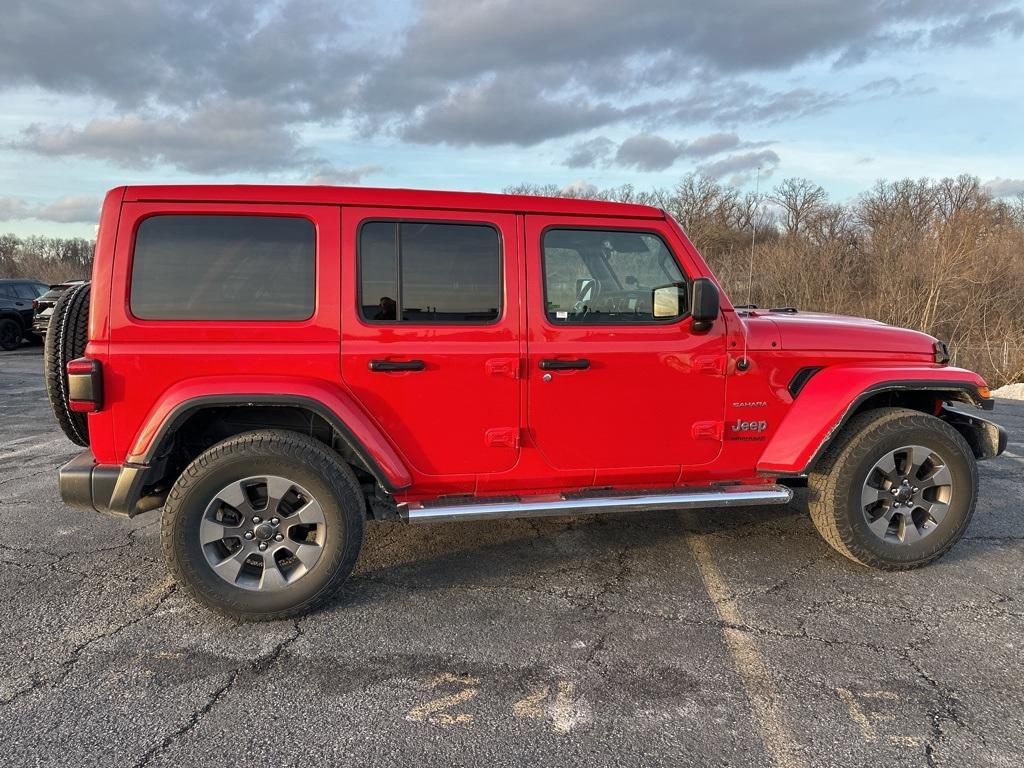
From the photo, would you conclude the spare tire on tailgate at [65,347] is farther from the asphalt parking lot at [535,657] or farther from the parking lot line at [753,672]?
the parking lot line at [753,672]

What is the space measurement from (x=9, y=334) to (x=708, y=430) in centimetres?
1870

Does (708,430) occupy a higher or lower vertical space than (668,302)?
lower

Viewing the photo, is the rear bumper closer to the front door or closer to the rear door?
the rear door

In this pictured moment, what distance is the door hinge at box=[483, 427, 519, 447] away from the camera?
333 centimetres

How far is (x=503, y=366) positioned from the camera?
10.7 feet

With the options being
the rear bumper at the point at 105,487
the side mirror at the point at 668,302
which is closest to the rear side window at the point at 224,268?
the rear bumper at the point at 105,487

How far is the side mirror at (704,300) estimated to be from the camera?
10.8 ft

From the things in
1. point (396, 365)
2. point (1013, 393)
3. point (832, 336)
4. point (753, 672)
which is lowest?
point (753, 672)

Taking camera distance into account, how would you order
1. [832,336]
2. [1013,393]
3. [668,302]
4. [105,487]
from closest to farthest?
1. [105,487]
2. [668,302]
3. [832,336]
4. [1013,393]

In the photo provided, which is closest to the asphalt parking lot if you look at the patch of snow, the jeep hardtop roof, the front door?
the front door

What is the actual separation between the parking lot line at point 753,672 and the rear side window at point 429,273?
6.06ft

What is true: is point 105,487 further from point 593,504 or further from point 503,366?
point 593,504

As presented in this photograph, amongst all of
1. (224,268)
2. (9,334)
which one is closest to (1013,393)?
(224,268)

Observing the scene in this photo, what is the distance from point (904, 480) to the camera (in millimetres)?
3605
